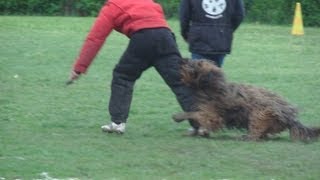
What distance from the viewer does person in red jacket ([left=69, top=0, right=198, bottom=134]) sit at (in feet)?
26.8

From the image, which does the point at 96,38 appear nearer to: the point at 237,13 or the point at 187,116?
the point at 187,116

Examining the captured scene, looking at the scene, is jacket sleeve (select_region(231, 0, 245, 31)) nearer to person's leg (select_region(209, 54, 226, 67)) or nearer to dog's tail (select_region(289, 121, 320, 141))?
person's leg (select_region(209, 54, 226, 67))

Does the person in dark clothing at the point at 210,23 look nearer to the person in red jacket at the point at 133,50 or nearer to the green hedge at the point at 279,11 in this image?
the person in red jacket at the point at 133,50

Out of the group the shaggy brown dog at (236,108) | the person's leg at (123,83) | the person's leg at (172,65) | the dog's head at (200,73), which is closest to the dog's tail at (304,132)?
the shaggy brown dog at (236,108)

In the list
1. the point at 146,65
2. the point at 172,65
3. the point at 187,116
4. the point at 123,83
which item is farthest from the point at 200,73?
the point at 123,83

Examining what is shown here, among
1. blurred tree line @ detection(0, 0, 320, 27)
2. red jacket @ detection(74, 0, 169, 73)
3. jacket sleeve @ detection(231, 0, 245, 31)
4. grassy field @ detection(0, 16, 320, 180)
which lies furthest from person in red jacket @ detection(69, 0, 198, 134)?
blurred tree line @ detection(0, 0, 320, 27)

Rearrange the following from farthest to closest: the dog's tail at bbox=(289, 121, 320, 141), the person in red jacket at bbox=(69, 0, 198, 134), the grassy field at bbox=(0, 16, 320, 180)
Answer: the person in red jacket at bbox=(69, 0, 198, 134)
the dog's tail at bbox=(289, 121, 320, 141)
the grassy field at bbox=(0, 16, 320, 180)

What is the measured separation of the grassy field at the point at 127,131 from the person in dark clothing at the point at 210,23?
0.86 meters

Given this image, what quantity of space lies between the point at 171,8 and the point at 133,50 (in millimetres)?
19105

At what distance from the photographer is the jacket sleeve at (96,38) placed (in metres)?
8.13

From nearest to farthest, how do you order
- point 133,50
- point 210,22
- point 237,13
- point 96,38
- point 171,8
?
point 96,38, point 133,50, point 210,22, point 237,13, point 171,8

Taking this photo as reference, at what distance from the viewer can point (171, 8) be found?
2725 centimetres

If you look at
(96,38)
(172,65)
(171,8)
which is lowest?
(171,8)

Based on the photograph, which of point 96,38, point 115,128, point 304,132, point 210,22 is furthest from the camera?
point 210,22
